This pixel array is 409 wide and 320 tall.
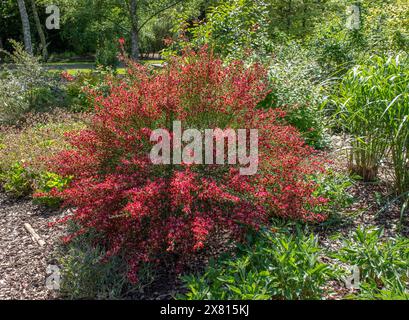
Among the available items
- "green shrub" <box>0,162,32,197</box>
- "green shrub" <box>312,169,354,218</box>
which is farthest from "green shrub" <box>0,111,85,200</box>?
"green shrub" <box>312,169,354,218</box>

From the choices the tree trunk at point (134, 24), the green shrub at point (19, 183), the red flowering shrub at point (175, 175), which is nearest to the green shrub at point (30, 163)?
the green shrub at point (19, 183)

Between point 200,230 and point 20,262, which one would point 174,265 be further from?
point 20,262

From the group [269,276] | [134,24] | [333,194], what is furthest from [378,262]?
[134,24]

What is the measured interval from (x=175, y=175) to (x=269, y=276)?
38.1 inches

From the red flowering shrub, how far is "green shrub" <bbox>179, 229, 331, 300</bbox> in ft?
0.74

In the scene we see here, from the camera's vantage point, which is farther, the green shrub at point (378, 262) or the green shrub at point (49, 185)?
the green shrub at point (49, 185)

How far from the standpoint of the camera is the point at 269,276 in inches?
108

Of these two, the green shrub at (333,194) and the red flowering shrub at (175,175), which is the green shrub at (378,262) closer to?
the red flowering shrub at (175,175)

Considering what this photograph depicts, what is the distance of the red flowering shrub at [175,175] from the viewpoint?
2.96 meters

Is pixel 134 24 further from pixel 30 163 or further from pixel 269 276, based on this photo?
pixel 269 276

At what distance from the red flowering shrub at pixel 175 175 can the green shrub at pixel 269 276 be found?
23cm

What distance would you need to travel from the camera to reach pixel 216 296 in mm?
2676
